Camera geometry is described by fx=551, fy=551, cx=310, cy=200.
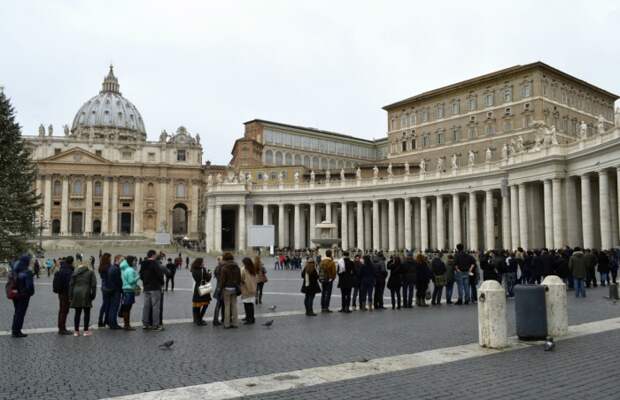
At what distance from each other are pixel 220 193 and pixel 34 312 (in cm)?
5983

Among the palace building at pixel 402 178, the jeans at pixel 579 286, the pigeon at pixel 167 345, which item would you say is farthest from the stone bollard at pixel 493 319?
the palace building at pixel 402 178

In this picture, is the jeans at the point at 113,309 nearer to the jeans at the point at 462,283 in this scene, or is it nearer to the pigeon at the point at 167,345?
the pigeon at the point at 167,345

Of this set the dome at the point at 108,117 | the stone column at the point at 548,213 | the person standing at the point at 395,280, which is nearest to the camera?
the person standing at the point at 395,280

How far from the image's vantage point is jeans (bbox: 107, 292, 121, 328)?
1460 centimetres

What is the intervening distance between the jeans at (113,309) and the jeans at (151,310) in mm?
913

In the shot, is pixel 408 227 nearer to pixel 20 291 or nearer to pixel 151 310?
pixel 151 310

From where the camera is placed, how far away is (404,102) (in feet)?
299

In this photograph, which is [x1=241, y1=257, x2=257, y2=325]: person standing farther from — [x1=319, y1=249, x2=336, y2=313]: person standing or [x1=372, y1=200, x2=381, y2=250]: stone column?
[x1=372, y1=200, x2=381, y2=250]: stone column

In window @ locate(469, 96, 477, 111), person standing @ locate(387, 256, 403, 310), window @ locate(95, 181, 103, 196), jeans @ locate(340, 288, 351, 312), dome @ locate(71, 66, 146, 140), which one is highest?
dome @ locate(71, 66, 146, 140)

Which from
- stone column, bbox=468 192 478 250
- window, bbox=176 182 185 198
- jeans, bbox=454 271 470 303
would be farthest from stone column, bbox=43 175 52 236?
jeans, bbox=454 271 470 303

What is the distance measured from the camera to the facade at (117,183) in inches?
4412

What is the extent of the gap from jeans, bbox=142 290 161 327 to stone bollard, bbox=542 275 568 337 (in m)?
9.52

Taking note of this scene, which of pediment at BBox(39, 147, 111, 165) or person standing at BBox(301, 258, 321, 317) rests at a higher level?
pediment at BBox(39, 147, 111, 165)

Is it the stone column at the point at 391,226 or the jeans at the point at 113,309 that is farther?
the stone column at the point at 391,226
